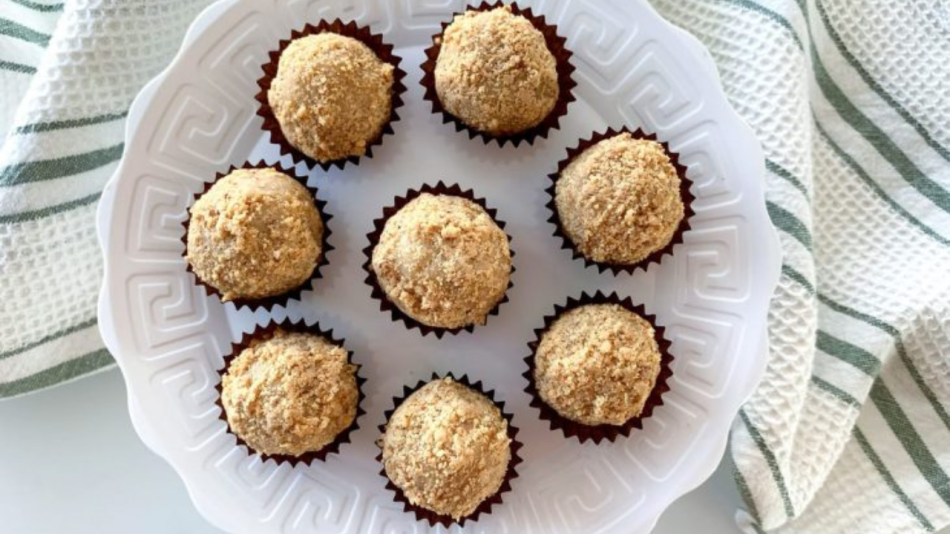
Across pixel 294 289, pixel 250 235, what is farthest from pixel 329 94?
pixel 294 289

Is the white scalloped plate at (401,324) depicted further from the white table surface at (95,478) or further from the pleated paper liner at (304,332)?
the white table surface at (95,478)

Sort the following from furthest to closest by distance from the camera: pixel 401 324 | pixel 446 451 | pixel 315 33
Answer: pixel 401 324 < pixel 315 33 < pixel 446 451

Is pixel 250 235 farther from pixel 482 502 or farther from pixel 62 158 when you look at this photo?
pixel 482 502

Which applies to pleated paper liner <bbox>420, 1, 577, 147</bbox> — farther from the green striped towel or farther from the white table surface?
the white table surface

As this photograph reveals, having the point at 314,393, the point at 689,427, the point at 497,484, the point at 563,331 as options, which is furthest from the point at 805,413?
the point at 314,393

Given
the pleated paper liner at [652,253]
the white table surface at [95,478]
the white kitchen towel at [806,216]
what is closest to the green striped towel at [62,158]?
the white kitchen towel at [806,216]

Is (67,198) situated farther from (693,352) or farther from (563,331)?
(693,352)

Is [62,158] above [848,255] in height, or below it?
below
